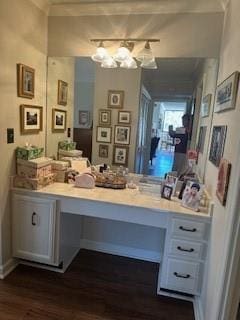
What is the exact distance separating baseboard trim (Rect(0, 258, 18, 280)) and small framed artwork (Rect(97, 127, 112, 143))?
1429 millimetres

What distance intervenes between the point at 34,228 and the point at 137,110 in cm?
148

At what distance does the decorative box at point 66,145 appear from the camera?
2729 mm

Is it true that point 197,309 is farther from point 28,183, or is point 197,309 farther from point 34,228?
point 28,183

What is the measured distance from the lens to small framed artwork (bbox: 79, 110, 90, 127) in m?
2.63

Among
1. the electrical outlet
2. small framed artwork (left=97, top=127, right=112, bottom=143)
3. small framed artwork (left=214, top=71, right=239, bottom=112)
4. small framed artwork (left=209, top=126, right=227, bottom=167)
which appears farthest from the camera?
small framed artwork (left=97, top=127, right=112, bottom=143)

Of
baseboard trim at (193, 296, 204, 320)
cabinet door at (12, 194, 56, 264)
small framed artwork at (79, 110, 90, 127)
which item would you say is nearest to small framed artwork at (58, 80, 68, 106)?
small framed artwork at (79, 110, 90, 127)

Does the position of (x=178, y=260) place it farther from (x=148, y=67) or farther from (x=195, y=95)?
(x=148, y=67)

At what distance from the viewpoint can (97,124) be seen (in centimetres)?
259

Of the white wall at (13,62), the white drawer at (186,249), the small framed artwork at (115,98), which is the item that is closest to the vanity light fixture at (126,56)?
the small framed artwork at (115,98)

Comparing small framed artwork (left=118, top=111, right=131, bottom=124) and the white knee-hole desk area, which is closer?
the white knee-hole desk area

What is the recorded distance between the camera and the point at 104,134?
2.61m

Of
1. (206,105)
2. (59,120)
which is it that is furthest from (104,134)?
(206,105)

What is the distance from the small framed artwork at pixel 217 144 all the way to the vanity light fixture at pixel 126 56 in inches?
34.5

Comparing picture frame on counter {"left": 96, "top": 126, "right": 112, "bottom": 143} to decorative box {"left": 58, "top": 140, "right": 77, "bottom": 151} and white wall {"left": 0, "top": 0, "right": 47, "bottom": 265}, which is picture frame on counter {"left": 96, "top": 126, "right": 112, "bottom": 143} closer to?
decorative box {"left": 58, "top": 140, "right": 77, "bottom": 151}
